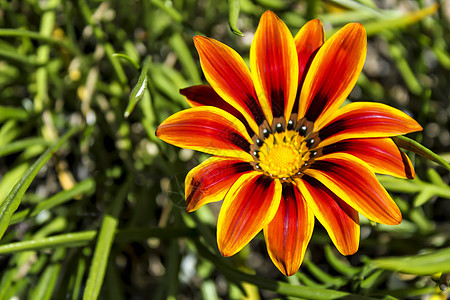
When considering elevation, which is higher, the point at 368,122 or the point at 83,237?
the point at 368,122

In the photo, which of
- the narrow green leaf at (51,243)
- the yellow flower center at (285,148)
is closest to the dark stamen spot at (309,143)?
the yellow flower center at (285,148)

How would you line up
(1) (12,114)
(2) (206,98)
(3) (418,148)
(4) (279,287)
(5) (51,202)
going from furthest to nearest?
(1) (12,114), (5) (51,202), (4) (279,287), (2) (206,98), (3) (418,148)

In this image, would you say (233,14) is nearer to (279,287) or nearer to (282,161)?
(282,161)

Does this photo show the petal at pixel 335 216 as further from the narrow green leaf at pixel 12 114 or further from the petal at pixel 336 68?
the narrow green leaf at pixel 12 114

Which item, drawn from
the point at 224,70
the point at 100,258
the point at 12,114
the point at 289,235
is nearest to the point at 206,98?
the point at 224,70

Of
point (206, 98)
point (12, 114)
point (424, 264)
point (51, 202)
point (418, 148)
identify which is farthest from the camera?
point (12, 114)

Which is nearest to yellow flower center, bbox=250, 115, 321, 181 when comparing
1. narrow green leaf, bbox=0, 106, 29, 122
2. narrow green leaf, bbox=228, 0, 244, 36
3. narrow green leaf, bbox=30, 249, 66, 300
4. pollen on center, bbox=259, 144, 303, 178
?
pollen on center, bbox=259, 144, 303, 178

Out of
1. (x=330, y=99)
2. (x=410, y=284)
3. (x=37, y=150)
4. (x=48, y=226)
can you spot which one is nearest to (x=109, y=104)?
(x=37, y=150)

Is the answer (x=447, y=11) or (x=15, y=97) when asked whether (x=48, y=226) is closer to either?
(x=15, y=97)
